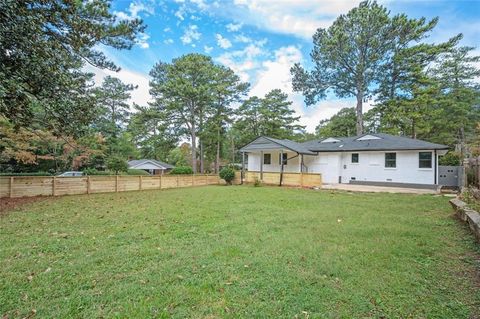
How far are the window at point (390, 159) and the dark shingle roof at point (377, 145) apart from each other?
1.77 ft

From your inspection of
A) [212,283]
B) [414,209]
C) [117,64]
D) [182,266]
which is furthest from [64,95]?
[414,209]

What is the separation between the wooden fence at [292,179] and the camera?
1592 cm

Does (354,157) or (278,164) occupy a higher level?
(354,157)

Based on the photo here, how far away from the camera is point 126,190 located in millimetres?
13805

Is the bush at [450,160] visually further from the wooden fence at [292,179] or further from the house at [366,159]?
the wooden fence at [292,179]

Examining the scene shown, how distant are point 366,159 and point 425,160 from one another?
336 centimetres

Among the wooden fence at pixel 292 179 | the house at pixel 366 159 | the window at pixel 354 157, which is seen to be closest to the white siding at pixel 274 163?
the house at pixel 366 159

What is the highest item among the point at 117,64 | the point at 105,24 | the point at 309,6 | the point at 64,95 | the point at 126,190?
the point at 309,6

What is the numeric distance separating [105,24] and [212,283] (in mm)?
8465

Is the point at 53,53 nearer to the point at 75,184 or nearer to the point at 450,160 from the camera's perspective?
the point at 75,184

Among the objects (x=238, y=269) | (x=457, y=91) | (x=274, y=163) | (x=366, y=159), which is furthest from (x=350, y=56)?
(x=238, y=269)

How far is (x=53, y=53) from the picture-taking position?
5.84 meters

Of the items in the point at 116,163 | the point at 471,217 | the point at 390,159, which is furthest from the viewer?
the point at 116,163

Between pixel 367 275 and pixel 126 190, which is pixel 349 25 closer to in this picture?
pixel 126 190
